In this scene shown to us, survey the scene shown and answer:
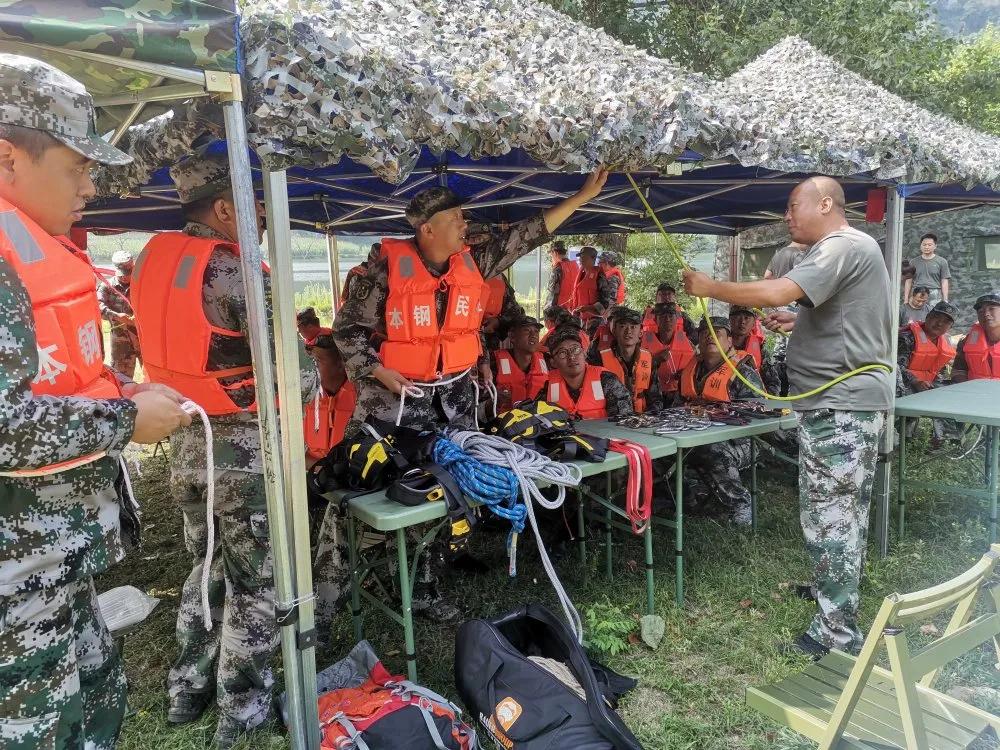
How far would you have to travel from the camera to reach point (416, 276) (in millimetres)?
3119

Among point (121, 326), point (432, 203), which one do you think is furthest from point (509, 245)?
point (121, 326)

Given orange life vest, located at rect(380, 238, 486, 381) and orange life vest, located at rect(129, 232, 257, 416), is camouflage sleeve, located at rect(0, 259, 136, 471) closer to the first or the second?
orange life vest, located at rect(129, 232, 257, 416)

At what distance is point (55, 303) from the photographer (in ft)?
4.85

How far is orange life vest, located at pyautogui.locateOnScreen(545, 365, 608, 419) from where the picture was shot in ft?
14.9

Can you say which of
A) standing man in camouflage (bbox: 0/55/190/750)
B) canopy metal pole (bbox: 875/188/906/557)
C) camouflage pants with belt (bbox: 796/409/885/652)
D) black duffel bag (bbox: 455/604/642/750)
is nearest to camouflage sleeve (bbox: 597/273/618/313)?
canopy metal pole (bbox: 875/188/906/557)

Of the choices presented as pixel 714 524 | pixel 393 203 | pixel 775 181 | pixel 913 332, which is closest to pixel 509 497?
pixel 714 524

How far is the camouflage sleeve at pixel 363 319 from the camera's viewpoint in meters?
3.19

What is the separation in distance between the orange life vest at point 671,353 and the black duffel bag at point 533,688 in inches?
139

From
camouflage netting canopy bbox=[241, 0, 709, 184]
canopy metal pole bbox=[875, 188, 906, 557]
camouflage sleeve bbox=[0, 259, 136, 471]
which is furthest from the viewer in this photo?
canopy metal pole bbox=[875, 188, 906, 557]

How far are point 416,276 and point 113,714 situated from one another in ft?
6.68

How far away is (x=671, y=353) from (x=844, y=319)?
350 centimetres

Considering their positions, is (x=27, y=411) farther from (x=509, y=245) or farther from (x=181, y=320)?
(x=509, y=245)

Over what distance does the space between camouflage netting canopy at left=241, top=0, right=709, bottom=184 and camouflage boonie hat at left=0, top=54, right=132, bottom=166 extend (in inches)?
18.0

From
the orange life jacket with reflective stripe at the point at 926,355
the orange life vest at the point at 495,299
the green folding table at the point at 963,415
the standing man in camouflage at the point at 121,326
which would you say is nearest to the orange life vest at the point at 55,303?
the green folding table at the point at 963,415
